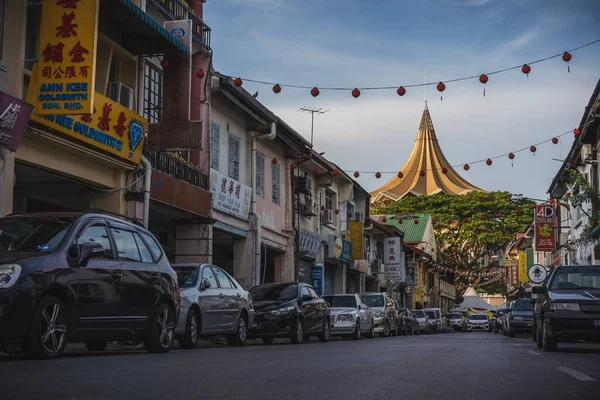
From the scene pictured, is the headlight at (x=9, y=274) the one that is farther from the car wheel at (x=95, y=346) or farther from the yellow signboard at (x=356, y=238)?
the yellow signboard at (x=356, y=238)

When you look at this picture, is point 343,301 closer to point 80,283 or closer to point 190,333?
point 190,333

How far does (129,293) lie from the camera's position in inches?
506

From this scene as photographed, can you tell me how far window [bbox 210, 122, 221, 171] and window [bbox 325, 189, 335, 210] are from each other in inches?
591

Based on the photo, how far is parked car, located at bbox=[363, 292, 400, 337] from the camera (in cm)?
3512

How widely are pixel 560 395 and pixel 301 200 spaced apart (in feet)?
98.8

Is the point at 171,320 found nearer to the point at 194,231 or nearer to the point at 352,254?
the point at 194,231

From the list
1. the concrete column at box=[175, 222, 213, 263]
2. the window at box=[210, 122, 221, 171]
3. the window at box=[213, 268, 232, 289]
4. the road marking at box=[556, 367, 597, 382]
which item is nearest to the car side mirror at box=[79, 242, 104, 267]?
the road marking at box=[556, 367, 597, 382]

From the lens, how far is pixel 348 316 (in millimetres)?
29812

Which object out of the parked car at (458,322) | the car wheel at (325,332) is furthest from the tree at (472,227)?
the car wheel at (325,332)

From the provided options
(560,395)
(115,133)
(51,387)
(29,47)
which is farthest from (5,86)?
(560,395)

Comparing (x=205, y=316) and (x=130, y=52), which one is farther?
(x=130, y=52)

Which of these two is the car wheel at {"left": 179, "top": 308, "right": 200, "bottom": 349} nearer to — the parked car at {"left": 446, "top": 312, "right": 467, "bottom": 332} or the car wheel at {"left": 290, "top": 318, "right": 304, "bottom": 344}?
the car wheel at {"left": 290, "top": 318, "right": 304, "bottom": 344}

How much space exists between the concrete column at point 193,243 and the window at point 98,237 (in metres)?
13.1

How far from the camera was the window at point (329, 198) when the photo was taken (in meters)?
42.3
